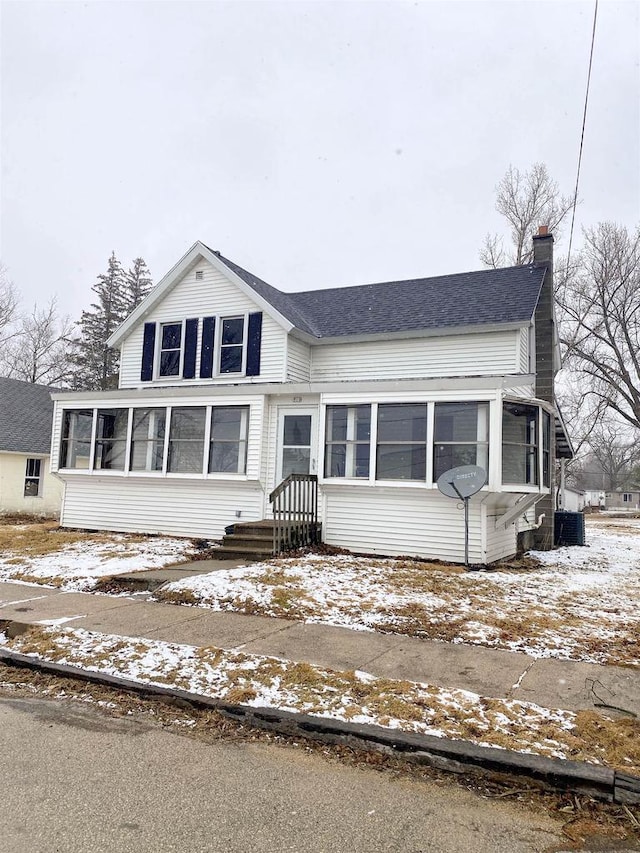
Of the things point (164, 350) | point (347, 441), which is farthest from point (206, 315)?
point (347, 441)

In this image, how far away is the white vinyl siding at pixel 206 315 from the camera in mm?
13930

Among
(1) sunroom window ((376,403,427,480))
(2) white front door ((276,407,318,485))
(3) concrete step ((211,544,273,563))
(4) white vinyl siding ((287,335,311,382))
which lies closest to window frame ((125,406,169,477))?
(2) white front door ((276,407,318,485))

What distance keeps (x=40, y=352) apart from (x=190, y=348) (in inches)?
1147

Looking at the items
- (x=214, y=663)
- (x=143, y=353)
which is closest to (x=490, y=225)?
(x=143, y=353)

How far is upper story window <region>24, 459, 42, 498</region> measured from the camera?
2103 cm

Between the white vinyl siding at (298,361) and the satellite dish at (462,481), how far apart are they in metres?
5.18

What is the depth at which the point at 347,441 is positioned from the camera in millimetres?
11547

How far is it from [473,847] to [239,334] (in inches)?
506

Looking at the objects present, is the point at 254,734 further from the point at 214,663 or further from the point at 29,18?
the point at 29,18

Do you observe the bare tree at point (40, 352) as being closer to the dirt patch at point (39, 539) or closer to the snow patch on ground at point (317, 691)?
the dirt patch at point (39, 539)

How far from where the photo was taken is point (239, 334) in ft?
47.5

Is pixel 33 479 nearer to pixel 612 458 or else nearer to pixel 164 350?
pixel 164 350

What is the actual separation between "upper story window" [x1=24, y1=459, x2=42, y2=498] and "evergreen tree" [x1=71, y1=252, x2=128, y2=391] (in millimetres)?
16050

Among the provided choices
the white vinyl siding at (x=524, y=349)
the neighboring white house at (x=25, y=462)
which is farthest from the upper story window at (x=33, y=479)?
the white vinyl siding at (x=524, y=349)
